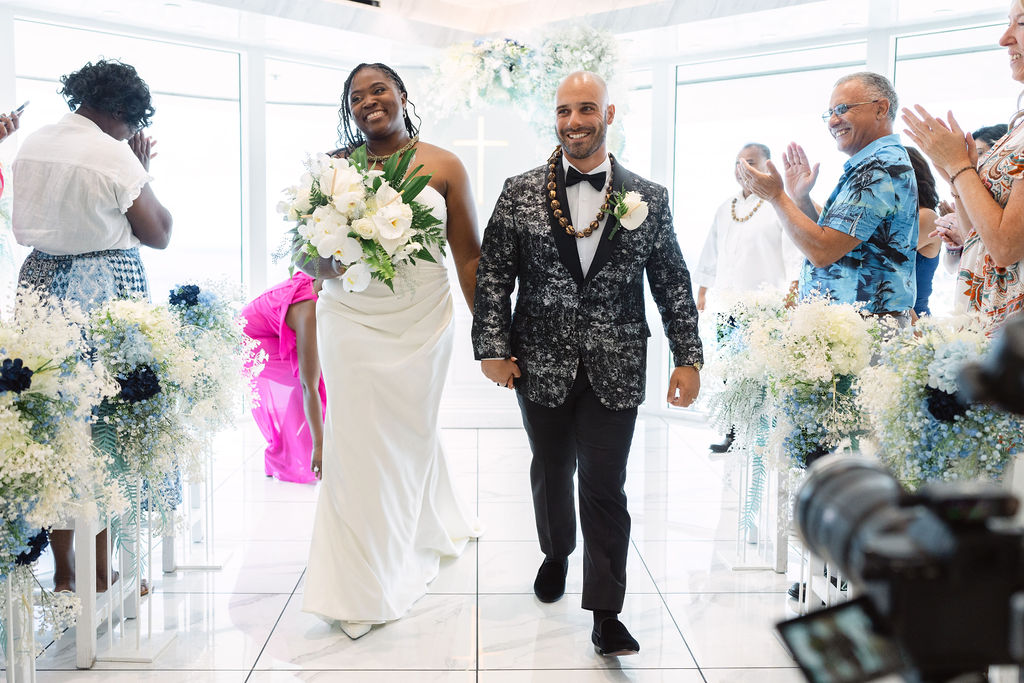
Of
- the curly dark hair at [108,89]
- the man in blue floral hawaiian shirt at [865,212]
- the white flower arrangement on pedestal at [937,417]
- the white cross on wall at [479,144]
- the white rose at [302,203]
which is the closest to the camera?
the white flower arrangement on pedestal at [937,417]

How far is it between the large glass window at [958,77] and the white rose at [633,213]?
342 centimetres

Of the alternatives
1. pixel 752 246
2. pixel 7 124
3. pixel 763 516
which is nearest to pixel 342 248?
pixel 7 124

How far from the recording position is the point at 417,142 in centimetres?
325

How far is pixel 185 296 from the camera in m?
3.04

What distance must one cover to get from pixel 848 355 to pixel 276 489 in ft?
10.9

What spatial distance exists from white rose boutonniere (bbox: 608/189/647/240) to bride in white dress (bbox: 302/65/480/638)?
A: 67 cm

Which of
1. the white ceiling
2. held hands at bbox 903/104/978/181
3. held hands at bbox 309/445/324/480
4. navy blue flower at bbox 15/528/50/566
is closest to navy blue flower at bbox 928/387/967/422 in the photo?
held hands at bbox 903/104/978/181

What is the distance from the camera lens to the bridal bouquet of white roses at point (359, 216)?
108 inches

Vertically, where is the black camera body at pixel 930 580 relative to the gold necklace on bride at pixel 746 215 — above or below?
below

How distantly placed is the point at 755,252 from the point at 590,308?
2.79 metres

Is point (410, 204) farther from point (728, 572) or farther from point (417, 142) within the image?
point (728, 572)

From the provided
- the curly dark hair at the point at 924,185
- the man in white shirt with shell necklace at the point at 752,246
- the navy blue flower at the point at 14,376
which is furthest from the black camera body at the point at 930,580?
the man in white shirt with shell necklace at the point at 752,246

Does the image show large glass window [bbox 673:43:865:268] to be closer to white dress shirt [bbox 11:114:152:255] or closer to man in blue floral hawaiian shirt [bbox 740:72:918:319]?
man in blue floral hawaiian shirt [bbox 740:72:918:319]

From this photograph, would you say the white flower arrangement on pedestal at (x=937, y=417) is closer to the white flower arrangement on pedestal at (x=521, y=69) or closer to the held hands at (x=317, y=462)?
the held hands at (x=317, y=462)
